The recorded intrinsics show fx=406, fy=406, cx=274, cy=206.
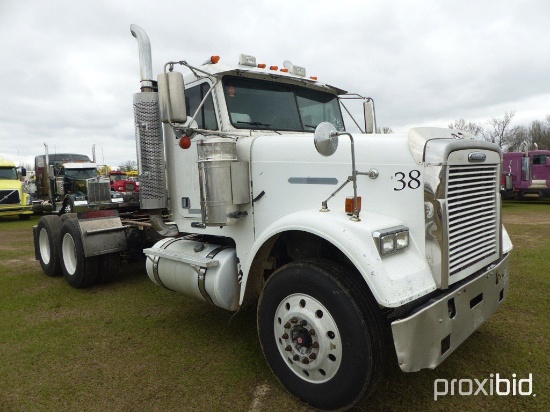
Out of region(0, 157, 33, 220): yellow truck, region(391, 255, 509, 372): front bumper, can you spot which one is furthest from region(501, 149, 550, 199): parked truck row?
region(0, 157, 33, 220): yellow truck

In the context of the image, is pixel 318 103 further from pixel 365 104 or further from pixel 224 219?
pixel 224 219

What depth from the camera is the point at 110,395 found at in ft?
10.3

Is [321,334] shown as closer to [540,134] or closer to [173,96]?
[173,96]

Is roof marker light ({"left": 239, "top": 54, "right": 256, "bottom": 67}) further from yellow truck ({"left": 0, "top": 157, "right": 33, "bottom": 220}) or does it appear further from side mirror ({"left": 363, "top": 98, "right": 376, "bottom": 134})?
yellow truck ({"left": 0, "top": 157, "right": 33, "bottom": 220})

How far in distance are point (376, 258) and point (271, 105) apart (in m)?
2.27

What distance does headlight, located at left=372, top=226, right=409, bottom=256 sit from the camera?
257cm

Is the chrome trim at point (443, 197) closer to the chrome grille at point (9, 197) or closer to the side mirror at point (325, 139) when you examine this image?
the side mirror at point (325, 139)

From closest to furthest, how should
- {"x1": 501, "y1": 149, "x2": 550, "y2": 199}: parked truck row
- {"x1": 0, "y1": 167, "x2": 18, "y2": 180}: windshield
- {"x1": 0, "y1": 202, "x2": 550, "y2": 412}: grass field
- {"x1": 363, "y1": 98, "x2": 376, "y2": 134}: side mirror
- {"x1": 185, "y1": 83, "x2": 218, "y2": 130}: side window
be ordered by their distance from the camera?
1. {"x1": 0, "y1": 202, "x2": 550, "y2": 412}: grass field
2. {"x1": 185, "y1": 83, "x2": 218, "y2": 130}: side window
3. {"x1": 363, "y1": 98, "x2": 376, "y2": 134}: side mirror
4. {"x1": 501, "y1": 149, "x2": 550, "y2": 199}: parked truck row
5. {"x1": 0, "y1": 167, "x2": 18, "y2": 180}: windshield

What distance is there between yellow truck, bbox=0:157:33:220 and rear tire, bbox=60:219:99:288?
13.6 meters

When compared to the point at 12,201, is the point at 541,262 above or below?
below

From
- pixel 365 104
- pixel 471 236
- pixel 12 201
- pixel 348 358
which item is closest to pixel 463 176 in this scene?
pixel 471 236

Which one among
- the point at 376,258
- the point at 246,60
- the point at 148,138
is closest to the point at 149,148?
the point at 148,138

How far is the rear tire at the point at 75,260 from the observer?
5789 millimetres

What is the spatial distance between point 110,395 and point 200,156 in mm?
2035
